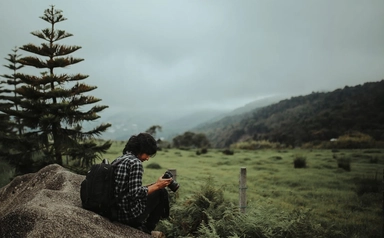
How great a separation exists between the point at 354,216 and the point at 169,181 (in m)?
9.21

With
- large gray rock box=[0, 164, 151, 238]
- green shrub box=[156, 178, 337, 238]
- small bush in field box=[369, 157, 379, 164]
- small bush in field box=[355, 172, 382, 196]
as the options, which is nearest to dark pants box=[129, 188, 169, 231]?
large gray rock box=[0, 164, 151, 238]

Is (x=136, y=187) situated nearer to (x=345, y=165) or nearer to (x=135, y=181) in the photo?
(x=135, y=181)

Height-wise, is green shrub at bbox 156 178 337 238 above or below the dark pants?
below

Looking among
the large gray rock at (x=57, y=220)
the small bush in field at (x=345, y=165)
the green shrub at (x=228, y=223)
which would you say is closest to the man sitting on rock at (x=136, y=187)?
the large gray rock at (x=57, y=220)

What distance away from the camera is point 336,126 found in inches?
2918

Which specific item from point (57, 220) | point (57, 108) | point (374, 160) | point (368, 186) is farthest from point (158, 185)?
point (374, 160)

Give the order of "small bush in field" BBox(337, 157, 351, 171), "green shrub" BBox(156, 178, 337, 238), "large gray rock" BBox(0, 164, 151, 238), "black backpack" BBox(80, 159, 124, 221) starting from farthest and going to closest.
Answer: "small bush in field" BBox(337, 157, 351, 171)
"green shrub" BBox(156, 178, 337, 238)
"black backpack" BBox(80, 159, 124, 221)
"large gray rock" BBox(0, 164, 151, 238)

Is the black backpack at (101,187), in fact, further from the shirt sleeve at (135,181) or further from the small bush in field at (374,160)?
the small bush in field at (374,160)

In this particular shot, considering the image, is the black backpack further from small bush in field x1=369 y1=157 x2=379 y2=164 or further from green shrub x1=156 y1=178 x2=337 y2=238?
small bush in field x1=369 y1=157 x2=379 y2=164

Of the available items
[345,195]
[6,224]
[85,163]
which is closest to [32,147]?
[85,163]

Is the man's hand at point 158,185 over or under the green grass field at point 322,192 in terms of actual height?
over

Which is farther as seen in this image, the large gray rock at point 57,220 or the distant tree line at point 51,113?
the distant tree line at point 51,113

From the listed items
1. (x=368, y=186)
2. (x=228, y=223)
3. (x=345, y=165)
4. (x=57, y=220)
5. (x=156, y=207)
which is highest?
(x=57, y=220)

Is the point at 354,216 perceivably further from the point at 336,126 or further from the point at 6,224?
the point at 336,126
